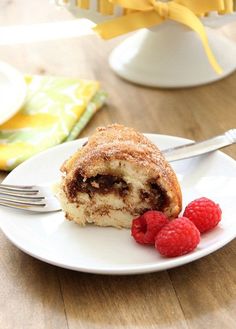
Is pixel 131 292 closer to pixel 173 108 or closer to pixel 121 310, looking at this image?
pixel 121 310

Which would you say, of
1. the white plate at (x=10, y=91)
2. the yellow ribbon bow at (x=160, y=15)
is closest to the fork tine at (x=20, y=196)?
the white plate at (x=10, y=91)

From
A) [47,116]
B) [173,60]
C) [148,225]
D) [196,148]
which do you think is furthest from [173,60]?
[148,225]

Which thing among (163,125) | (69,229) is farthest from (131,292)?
(163,125)

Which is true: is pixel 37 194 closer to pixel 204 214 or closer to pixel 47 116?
pixel 204 214

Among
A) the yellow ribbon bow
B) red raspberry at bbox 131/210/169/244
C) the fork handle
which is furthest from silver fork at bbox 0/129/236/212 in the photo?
the yellow ribbon bow

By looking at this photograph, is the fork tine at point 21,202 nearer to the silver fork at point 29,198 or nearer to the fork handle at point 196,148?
the silver fork at point 29,198

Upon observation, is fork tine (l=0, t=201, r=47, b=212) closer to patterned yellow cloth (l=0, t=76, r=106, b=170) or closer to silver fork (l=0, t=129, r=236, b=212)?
silver fork (l=0, t=129, r=236, b=212)
